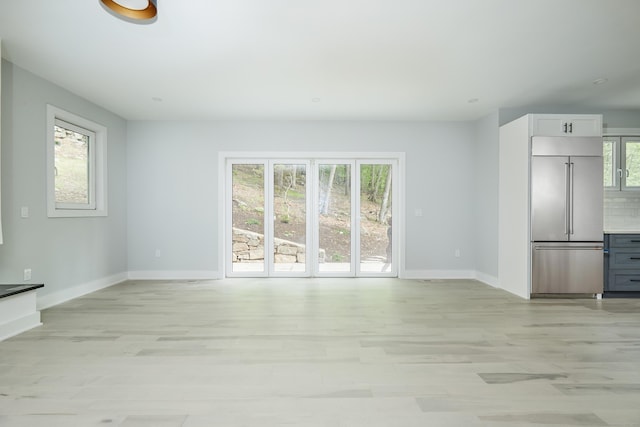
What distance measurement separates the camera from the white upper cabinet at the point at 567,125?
460 cm

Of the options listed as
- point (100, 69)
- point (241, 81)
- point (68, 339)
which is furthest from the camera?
point (241, 81)

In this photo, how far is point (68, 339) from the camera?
309cm

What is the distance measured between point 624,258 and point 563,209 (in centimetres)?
113

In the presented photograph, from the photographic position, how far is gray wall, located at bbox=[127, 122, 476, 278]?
233 inches

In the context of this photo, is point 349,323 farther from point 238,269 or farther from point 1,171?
point 1,171

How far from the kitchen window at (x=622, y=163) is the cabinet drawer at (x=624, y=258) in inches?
43.4

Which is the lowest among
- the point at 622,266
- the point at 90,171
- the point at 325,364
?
the point at 325,364

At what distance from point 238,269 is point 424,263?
3.18 m

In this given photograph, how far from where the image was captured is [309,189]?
19.7 feet

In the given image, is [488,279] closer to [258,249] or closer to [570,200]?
[570,200]

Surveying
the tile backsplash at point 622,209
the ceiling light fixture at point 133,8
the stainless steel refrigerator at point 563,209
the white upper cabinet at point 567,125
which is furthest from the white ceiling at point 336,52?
the tile backsplash at point 622,209

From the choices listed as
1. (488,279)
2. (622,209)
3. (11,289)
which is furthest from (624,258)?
(11,289)

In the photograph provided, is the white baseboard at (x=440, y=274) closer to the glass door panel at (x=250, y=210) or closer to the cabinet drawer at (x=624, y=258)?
the cabinet drawer at (x=624, y=258)

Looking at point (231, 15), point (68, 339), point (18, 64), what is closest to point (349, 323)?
point (68, 339)
